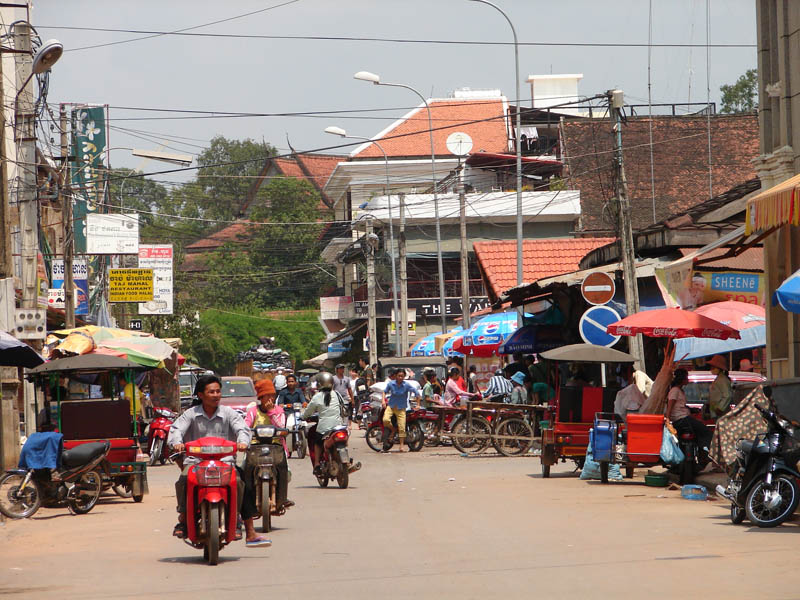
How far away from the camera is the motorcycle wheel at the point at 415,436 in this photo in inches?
1014

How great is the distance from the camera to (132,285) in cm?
4106

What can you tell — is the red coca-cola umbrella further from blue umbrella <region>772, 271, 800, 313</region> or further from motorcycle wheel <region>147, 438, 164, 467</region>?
motorcycle wheel <region>147, 438, 164, 467</region>

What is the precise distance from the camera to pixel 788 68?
1638 cm

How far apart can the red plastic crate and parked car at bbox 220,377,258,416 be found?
15.2 m

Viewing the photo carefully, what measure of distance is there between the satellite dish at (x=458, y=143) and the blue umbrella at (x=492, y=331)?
16.4 m

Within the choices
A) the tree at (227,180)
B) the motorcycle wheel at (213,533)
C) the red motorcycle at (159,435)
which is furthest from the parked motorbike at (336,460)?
the tree at (227,180)

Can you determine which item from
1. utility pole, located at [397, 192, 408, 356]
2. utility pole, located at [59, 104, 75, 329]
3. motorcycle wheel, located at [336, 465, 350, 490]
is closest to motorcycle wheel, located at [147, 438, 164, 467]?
utility pole, located at [59, 104, 75, 329]

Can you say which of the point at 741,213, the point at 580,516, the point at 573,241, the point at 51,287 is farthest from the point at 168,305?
the point at 580,516

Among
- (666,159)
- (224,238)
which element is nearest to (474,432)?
(666,159)

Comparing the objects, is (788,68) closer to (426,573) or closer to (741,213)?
(741,213)

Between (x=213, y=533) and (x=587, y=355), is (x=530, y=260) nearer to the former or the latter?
(x=587, y=355)

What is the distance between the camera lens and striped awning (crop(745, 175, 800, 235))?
1233 centimetres

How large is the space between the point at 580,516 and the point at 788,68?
7658 mm

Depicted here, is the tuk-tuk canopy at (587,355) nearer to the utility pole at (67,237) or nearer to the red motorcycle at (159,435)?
the red motorcycle at (159,435)
